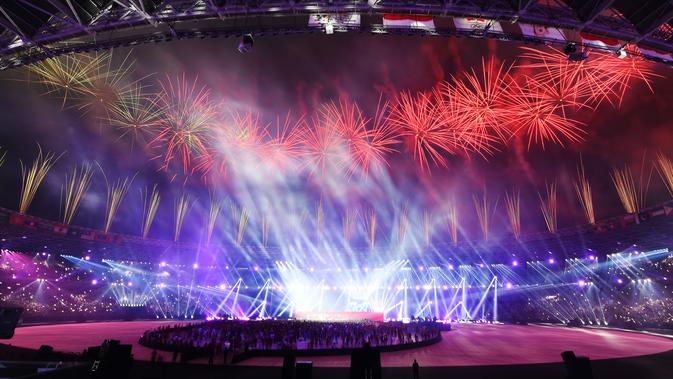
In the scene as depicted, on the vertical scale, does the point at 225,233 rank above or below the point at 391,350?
above

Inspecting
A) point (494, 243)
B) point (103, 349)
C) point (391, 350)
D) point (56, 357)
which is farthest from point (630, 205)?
point (56, 357)

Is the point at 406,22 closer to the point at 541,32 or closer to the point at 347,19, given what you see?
the point at 347,19

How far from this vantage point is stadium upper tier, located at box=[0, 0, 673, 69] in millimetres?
10930

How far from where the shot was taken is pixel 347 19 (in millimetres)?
12234

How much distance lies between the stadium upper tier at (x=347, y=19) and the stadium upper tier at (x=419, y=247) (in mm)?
16758

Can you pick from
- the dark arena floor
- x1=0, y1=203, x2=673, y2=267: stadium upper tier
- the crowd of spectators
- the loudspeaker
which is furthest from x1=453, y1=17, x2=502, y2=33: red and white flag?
x1=0, y1=203, x2=673, y2=267: stadium upper tier

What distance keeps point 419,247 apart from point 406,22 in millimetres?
31714

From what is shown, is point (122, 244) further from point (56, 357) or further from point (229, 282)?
point (56, 357)

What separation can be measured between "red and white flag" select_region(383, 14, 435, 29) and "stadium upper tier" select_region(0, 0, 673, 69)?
0.11 feet

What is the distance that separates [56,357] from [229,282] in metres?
39.0

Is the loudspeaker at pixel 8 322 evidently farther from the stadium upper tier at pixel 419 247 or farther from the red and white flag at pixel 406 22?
the stadium upper tier at pixel 419 247

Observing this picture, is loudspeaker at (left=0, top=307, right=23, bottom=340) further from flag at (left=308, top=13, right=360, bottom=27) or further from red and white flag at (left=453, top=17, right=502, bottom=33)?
red and white flag at (left=453, top=17, right=502, bottom=33)

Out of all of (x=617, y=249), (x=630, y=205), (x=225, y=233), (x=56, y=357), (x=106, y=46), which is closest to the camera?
(x=56, y=357)

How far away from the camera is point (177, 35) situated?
1236 centimetres
